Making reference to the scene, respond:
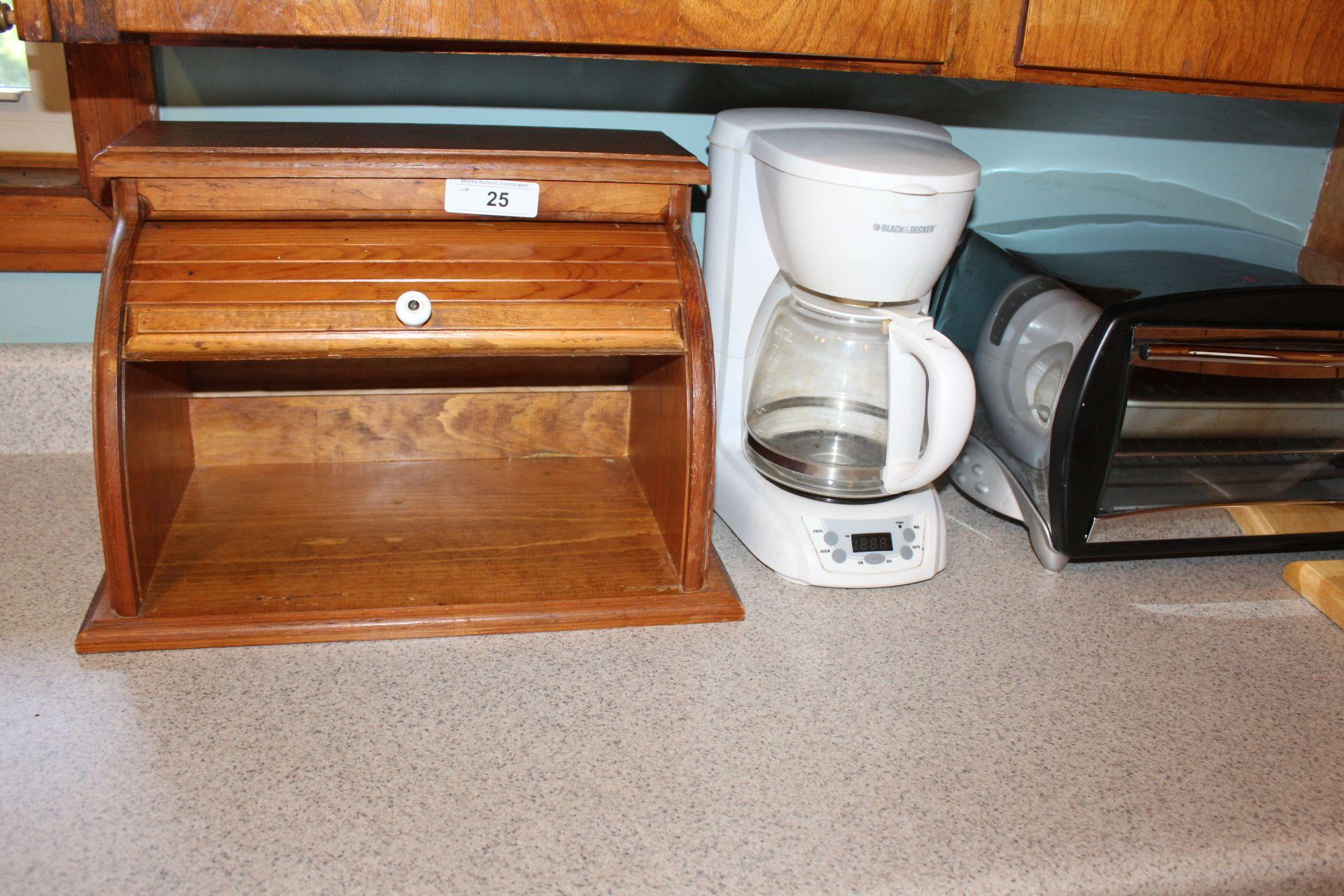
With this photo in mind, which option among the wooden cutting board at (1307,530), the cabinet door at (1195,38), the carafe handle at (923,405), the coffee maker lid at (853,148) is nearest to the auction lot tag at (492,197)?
the coffee maker lid at (853,148)

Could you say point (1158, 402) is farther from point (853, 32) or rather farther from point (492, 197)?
point (492, 197)

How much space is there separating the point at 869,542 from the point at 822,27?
18.2 inches

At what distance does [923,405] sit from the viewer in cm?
89

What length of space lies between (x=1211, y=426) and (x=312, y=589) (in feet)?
2.78

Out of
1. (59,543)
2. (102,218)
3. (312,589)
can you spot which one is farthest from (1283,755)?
(102,218)

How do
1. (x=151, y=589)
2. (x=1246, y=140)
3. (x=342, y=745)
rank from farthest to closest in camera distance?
1. (x=1246, y=140)
2. (x=151, y=589)
3. (x=342, y=745)

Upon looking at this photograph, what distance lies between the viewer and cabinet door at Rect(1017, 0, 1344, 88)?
0.88 metres

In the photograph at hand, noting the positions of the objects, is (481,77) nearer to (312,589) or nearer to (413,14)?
(413,14)

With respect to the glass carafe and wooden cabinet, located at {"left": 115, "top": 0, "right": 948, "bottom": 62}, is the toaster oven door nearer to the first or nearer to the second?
the glass carafe

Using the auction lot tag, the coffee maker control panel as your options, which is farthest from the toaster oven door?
the auction lot tag

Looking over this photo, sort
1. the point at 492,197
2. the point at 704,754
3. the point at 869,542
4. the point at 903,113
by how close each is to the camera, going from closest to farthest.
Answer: the point at 704,754 → the point at 492,197 → the point at 869,542 → the point at 903,113

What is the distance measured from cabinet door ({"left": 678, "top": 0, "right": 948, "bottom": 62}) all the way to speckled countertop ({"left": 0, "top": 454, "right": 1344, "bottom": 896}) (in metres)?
0.49

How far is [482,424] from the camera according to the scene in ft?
3.79

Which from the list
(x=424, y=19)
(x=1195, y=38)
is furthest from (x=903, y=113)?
(x=424, y=19)
